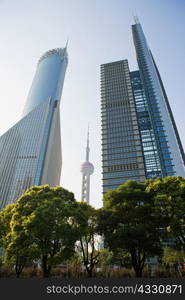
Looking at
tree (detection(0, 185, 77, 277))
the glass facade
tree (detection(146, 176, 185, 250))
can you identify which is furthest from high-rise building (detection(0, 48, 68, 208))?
tree (detection(146, 176, 185, 250))

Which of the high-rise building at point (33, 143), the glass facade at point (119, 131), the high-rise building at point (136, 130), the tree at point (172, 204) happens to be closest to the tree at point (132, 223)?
the tree at point (172, 204)

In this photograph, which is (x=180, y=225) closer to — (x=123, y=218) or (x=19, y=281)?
(x=123, y=218)

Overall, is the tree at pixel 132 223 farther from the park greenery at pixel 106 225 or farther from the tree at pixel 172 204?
the tree at pixel 172 204

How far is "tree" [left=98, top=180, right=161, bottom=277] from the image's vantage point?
19.0 meters

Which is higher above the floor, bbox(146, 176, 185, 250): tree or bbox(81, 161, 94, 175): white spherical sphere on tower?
bbox(81, 161, 94, 175): white spherical sphere on tower

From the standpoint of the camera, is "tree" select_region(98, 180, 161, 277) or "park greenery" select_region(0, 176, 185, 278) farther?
"tree" select_region(98, 180, 161, 277)

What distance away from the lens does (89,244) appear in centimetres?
2619

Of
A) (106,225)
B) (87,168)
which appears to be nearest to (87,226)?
(106,225)

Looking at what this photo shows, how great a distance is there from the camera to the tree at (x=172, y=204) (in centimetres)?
1786

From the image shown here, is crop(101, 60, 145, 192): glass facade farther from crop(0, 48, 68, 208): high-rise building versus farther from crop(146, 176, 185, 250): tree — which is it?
crop(146, 176, 185, 250): tree

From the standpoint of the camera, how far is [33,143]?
110 meters

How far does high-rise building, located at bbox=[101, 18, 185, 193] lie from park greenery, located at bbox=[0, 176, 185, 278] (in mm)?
65659

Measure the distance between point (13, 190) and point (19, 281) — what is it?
3811 inches

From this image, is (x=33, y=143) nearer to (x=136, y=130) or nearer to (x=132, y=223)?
(x=136, y=130)
